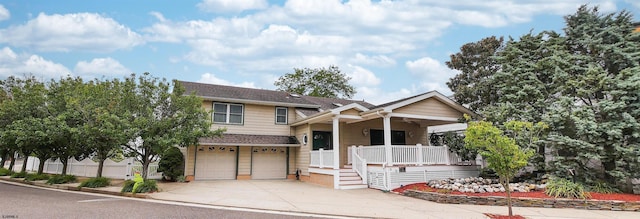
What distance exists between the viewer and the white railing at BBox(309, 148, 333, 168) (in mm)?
13063

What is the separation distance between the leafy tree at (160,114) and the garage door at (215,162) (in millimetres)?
3099

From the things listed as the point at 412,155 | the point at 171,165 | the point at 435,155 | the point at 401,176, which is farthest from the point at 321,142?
the point at 171,165

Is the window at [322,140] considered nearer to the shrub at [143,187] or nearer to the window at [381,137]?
the window at [381,137]

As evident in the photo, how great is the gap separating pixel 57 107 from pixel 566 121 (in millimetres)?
19883

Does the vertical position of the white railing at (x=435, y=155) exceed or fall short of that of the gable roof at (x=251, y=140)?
it falls short

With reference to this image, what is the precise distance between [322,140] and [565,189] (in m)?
9.84

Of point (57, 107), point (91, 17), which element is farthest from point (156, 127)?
point (91, 17)

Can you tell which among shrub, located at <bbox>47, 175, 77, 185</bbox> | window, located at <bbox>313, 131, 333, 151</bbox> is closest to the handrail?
window, located at <bbox>313, 131, 333, 151</bbox>

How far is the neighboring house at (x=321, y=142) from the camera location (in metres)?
12.2

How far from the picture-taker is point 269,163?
16172 millimetres

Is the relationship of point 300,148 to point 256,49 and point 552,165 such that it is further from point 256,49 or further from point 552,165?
point 552,165

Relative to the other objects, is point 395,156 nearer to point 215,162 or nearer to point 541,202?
point 541,202

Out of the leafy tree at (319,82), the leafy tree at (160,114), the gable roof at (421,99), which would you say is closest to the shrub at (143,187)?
the leafy tree at (160,114)

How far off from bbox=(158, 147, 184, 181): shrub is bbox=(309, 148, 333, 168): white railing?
599 centimetres
